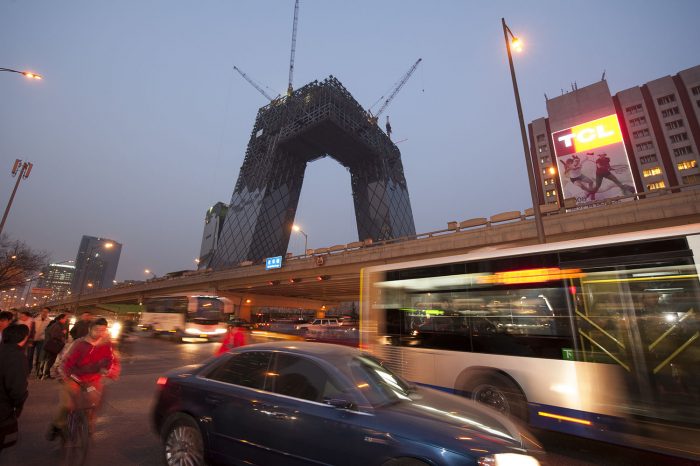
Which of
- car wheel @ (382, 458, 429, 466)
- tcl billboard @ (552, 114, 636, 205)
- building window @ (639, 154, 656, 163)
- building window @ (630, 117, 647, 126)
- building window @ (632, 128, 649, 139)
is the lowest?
car wheel @ (382, 458, 429, 466)

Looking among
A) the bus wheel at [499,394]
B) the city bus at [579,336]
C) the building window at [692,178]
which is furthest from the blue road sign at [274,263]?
the building window at [692,178]

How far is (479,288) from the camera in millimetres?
6680

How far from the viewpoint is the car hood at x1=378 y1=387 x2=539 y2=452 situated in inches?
112

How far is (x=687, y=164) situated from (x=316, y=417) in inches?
3281

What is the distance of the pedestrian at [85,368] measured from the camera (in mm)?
4355

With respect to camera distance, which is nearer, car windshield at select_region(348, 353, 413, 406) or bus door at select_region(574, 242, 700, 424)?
car windshield at select_region(348, 353, 413, 406)

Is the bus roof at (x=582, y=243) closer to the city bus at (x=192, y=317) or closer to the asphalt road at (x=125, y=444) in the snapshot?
the asphalt road at (x=125, y=444)

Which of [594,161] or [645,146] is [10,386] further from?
[645,146]

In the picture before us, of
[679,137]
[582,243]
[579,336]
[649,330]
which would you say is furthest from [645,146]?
[579,336]

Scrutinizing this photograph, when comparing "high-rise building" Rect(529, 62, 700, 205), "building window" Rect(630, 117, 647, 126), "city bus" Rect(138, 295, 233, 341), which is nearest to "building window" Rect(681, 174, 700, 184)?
"high-rise building" Rect(529, 62, 700, 205)

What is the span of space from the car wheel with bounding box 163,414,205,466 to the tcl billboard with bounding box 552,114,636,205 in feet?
175

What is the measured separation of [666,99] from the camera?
62781 millimetres

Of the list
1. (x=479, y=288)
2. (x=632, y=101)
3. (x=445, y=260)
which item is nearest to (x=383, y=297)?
(x=445, y=260)

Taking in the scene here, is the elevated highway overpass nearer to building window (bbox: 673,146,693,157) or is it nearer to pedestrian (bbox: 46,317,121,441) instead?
pedestrian (bbox: 46,317,121,441)
